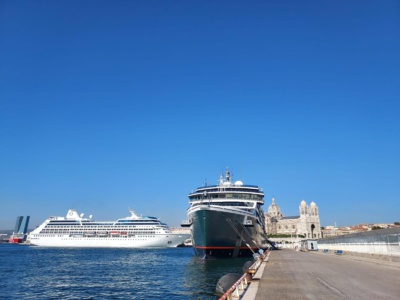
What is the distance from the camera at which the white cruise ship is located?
126m

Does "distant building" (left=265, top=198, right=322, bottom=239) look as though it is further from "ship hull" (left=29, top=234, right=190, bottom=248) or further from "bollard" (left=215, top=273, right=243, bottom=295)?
"bollard" (left=215, top=273, right=243, bottom=295)

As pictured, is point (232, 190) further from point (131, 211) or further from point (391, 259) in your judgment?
point (131, 211)

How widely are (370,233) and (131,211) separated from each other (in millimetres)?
112613

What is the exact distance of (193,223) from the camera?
51062 millimetres

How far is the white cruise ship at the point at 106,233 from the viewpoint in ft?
413

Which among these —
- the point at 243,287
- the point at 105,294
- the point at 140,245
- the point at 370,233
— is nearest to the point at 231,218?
the point at 370,233

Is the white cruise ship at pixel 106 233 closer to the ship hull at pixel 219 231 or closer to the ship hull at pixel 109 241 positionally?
the ship hull at pixel 109 241

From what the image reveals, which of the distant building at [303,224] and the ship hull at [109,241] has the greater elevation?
the distant building at [303,224]

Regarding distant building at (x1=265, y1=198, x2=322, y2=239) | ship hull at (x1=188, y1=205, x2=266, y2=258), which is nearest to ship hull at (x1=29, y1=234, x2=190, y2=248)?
ship hull at (x1=188, y1=205, x2=266, y2=258)

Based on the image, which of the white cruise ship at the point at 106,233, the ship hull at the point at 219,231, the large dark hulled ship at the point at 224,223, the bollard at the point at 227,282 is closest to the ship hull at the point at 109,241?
the white cruise ship at the point at 106,233

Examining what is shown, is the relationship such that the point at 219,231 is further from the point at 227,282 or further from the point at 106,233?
the point at 106,233

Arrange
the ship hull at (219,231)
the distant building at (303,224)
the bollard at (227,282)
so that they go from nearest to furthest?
the bollard at (227,282) < the ship hull at (219,231) < the distant building at (303,224)

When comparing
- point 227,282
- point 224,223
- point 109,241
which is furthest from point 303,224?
point 227,282

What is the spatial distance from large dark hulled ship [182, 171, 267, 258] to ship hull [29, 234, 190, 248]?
74.2 m
